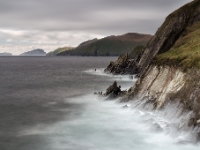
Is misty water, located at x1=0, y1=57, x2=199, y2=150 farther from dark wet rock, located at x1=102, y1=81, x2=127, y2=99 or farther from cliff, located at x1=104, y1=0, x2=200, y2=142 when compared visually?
dark wet rock, located at x1=102, y1=81, x2=127, y2=99

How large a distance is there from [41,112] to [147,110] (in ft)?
61.7

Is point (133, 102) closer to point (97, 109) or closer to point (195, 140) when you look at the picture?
point (97, 109)

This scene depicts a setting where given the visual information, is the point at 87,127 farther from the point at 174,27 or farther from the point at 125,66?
the point at 125,66

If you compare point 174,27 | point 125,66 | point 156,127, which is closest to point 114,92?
point 156,127

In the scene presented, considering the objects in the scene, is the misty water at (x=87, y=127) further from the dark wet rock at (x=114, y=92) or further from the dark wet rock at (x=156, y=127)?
the dark wet rock at (x=114, y=92)

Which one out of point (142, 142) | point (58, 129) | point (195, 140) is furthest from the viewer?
point (58, 129)

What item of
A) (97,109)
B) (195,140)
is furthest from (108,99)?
(195,140)

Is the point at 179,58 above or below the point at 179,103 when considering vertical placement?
above

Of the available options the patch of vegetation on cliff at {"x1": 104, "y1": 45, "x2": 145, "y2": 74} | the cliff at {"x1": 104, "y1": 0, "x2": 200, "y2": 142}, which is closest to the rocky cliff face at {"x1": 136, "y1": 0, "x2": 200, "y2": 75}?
the patch of vegetation on cliff at {"x1": 104, "y1": 45, "x2": 145, "y2": 74}

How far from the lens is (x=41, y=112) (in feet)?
139

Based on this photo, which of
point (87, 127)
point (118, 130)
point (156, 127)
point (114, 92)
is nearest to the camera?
point (156, 127)

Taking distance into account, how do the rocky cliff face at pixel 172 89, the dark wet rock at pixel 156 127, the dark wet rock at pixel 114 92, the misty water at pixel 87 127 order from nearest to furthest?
1. the misty water at pixel 87 127
2. the rocky cliff face at pixel 172 89
3. the dark wet rock at pixel 156 127
4. the dark wet rock at pixel 114 92

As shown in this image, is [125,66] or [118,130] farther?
[125,66]

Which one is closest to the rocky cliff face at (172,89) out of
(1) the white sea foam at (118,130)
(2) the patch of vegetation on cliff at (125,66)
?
(1) the white sea foam at (118,130)
